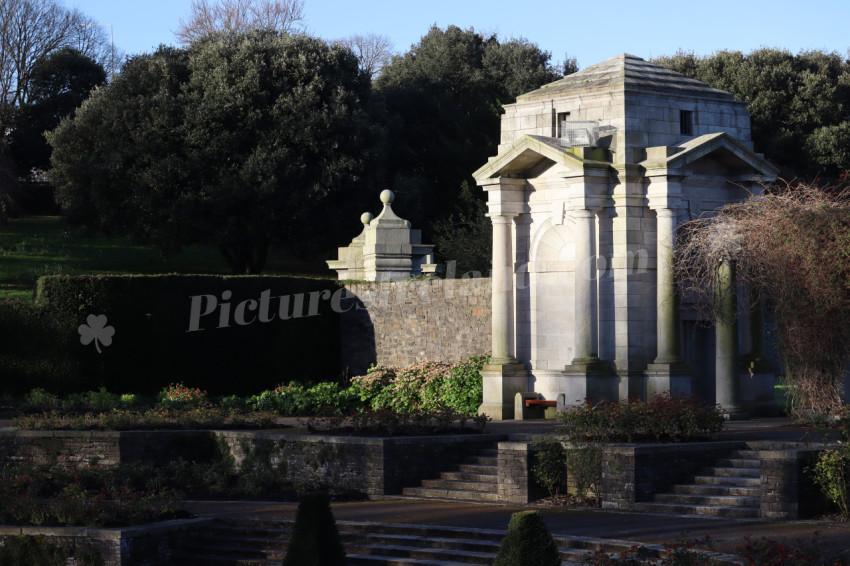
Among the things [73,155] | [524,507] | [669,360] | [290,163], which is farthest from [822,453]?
[73,155]

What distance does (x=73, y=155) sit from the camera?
136ft

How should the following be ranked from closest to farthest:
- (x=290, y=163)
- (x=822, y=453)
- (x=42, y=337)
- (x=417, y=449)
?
(x=822, y=453), (x=417, y=449), (x=42, y=337), (x=290, y=163)

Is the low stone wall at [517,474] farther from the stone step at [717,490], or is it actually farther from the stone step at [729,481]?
the stone step at [729,481]

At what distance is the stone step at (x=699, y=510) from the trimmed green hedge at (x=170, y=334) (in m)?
14.1

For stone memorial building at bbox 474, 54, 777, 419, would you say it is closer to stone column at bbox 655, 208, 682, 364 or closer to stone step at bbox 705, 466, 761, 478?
stone column at bbox 655, 208, 682, 364

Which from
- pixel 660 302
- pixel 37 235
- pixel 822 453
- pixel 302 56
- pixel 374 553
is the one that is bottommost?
pixel 374 553

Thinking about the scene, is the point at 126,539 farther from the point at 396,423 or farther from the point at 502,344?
the point at 502,344

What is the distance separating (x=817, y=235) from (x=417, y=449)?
20.1 ft

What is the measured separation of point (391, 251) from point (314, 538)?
16372 millimetres

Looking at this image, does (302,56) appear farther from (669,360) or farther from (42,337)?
(669,360)

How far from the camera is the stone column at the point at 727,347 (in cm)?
1916

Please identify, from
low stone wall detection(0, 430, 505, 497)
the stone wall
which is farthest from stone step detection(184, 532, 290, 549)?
the stone wall

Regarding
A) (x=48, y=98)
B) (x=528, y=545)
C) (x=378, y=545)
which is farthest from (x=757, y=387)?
(x=48, y=98)

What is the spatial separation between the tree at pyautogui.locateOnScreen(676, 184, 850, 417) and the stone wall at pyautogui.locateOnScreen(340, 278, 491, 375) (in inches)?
265
